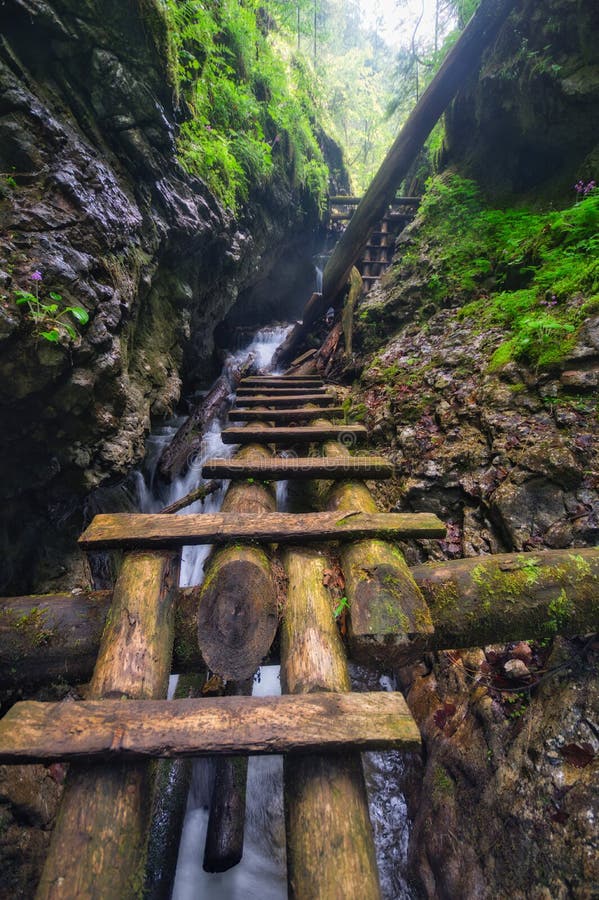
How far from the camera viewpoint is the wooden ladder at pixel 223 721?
39.8 inches

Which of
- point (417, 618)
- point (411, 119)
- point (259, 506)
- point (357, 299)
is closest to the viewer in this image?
point (417, 618)

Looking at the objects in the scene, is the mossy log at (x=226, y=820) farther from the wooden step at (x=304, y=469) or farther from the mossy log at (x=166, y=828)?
the wooden step at (x=304, y=469)

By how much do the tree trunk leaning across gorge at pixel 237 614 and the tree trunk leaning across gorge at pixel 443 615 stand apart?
0.23 m

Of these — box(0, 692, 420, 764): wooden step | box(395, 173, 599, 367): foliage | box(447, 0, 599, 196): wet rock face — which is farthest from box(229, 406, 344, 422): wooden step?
box(447, 0, 599, 196): wet rock face

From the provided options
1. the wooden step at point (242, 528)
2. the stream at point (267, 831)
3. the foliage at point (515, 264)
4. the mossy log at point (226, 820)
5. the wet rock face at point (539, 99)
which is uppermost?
the wet rock face at point (539, 99)

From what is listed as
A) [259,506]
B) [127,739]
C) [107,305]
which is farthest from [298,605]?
[107,305]

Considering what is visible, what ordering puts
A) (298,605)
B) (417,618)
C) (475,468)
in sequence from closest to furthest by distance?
(417,618), (298,605), (475,468)

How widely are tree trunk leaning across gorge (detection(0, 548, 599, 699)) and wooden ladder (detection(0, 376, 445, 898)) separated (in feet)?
0.68

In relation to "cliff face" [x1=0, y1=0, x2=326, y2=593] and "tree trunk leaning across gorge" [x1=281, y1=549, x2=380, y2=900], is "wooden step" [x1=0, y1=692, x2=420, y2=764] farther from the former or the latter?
"cliff face" [x1=0, y1=0, x2=326, y2=593]

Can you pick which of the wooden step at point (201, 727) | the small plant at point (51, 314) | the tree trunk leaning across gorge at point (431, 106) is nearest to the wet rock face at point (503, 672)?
the wooden step at point (201, 727)

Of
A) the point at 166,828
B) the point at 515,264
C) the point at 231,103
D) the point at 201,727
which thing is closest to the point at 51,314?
the point at 201,727

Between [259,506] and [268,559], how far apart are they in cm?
64

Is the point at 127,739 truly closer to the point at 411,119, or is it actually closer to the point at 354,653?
the point at 354,653

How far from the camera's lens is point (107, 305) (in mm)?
2826
